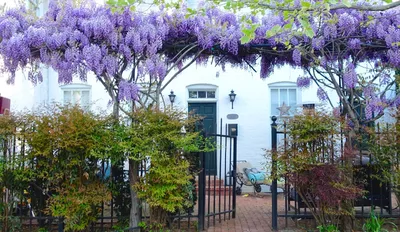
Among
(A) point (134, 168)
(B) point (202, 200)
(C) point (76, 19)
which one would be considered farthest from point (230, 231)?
(C) point (76, 19)

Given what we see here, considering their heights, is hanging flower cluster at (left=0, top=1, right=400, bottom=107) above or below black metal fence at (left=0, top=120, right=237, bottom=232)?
above

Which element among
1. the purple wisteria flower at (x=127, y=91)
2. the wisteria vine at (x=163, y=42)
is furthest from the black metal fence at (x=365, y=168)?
the purple wisteria flower at (x=127, y=91)

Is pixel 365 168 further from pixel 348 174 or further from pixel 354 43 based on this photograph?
pixel 354 43

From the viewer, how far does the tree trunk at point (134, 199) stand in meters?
5.96

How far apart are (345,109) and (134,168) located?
389 centimetres

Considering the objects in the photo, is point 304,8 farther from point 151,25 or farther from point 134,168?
point 134,168

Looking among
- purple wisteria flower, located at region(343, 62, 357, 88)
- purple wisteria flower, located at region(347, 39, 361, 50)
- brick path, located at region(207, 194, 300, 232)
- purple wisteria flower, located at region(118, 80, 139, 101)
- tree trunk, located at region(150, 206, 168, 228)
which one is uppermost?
purple wisteria flower, located at region(347, 39, 361, 50)

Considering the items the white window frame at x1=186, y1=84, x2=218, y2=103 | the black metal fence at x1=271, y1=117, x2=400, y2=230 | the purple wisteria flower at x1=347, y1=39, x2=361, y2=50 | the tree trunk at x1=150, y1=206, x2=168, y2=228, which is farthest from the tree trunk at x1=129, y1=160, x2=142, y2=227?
the white window frame at x1=186, y1=84, x2=218, y2=103

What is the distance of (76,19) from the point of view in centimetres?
643

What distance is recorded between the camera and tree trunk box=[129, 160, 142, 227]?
19.6ft

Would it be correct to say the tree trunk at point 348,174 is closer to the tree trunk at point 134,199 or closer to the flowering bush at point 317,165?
the flowering bush at point 317,165

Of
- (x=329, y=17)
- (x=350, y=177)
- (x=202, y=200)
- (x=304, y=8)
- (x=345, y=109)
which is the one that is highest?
(x=329, y=17)

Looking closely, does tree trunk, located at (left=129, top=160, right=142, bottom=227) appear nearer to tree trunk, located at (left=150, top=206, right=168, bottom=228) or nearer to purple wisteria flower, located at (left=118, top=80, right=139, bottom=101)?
tree trunk, located at (left=150, top=206, right=168, bottom=228)

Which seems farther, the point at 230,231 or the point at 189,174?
the point at 230,231
